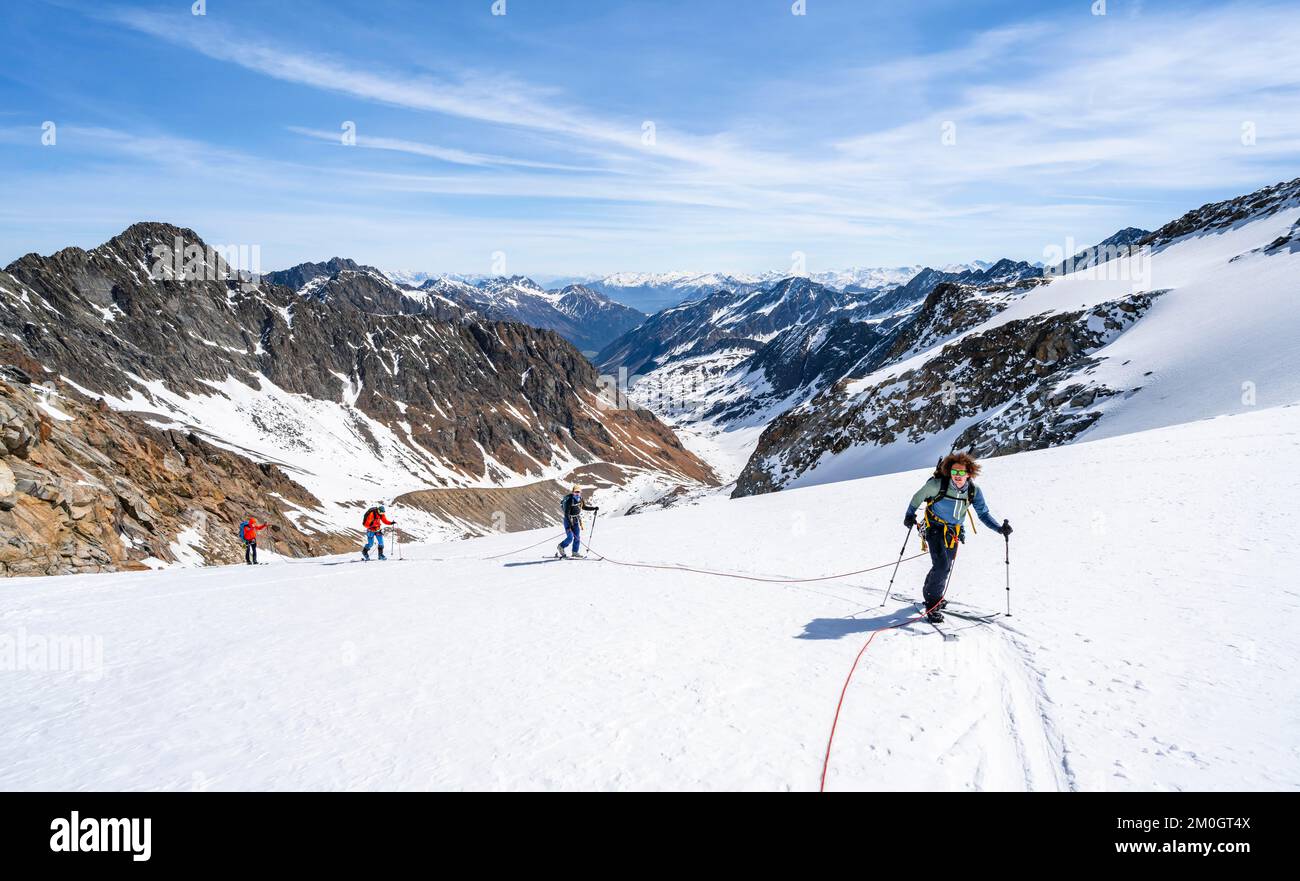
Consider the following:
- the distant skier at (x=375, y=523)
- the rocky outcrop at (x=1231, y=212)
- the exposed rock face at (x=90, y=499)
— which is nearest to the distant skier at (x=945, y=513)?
the distant skier at (x=375, y=523)

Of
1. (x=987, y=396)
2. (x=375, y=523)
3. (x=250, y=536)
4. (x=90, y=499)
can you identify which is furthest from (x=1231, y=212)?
(x=90, y=499)

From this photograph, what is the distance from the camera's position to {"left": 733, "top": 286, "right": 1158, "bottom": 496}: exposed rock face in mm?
49094

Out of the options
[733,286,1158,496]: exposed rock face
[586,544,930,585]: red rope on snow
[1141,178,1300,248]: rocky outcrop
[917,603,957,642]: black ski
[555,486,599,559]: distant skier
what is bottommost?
[586,544,930,585]: red rope on snow

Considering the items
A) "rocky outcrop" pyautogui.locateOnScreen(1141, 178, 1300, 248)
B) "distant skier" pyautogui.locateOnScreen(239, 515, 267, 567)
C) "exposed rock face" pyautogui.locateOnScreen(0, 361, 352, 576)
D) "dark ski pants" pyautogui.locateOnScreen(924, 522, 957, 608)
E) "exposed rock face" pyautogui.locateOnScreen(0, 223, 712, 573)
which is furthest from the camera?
"exposed rock face" pyautogui.locateOnScreen(0, 223, 712, 573)

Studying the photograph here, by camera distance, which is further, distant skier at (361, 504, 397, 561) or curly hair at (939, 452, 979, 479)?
distant skier at (361, 504, 397, 561)

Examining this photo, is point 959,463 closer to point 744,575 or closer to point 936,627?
point 936,627

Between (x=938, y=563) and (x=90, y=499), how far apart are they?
2892 centimetres

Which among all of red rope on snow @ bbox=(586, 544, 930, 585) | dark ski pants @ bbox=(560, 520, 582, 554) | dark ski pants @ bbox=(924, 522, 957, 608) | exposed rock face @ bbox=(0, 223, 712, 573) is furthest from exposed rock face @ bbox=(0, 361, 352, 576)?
dark ski pants @ bbox=(924, 522, 957, 608)

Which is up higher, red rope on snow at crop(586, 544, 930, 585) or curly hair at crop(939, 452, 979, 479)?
curly hair at crop(939, 452, 979, 479)

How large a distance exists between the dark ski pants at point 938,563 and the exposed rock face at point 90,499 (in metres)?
25.2

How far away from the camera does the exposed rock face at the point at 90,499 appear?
20422 mm

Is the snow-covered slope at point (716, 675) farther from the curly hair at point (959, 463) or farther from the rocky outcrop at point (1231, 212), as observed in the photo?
the rocky outcrop at point (1231, 212)

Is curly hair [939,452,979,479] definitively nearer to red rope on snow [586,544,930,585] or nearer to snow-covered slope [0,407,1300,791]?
snow-covered slope [0,407,1300,791]

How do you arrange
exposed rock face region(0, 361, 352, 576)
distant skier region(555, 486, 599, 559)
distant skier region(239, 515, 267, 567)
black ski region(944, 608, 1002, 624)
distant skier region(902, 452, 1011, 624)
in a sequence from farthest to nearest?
distant skier region(239, 515, 267, 567) < exposed rock face region(0, 361, 352, 576) < distant skier region(555, 486, 599, 559) < distant skier region(902, 452, 1011, 624) < black ski region(944, 608, 1002, 624)
